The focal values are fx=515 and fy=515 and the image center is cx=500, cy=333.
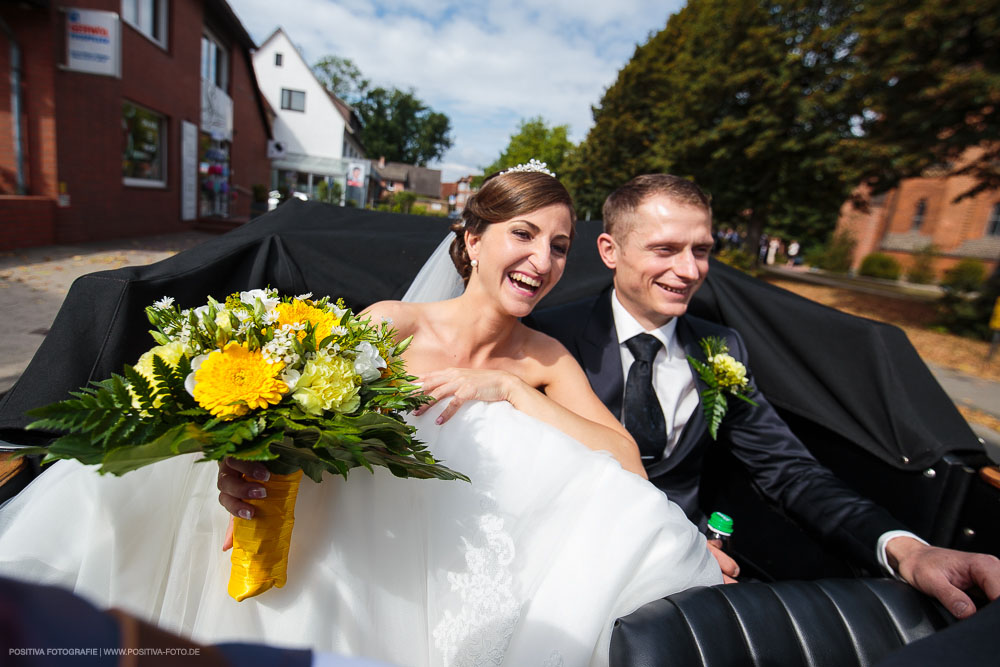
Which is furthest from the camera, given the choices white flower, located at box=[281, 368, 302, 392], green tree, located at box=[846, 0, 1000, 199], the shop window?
the shop window

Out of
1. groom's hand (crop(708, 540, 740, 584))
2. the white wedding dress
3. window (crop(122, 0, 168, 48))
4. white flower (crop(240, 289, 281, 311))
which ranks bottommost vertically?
groom's hand (crop(708, 540, 740, 584))

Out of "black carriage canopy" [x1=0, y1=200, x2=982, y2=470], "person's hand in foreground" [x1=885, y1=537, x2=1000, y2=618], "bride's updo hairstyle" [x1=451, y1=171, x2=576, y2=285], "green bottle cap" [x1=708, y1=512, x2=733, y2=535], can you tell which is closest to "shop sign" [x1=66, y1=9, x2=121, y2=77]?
"black carriage canopy" [x1=0, y1=200, x2=982, y2=470]

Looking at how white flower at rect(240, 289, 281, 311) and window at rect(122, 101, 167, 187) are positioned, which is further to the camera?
window at rect(122, 101, 167, 187)

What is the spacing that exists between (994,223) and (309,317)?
3899cm

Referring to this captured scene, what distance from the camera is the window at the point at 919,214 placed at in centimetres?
3306

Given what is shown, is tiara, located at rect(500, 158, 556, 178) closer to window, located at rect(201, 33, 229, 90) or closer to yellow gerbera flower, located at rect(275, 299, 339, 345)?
yellow gerbera flower, located at rect(275, 299, 339, 345)

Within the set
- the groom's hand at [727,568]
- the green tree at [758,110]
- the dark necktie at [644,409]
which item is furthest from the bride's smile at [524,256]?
the green tree at [758,110]

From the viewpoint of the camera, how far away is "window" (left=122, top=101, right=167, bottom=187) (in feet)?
38.7

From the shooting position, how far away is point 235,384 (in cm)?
116

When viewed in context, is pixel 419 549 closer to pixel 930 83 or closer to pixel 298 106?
pixel 930 83

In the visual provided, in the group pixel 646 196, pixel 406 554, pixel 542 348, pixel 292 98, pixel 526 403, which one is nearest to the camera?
pixel 406 554

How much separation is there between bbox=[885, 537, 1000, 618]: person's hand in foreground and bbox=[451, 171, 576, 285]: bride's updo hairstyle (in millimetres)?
1751

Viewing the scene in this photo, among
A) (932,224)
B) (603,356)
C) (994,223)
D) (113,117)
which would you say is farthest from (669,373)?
(932,224)

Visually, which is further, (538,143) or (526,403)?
(538,143)
